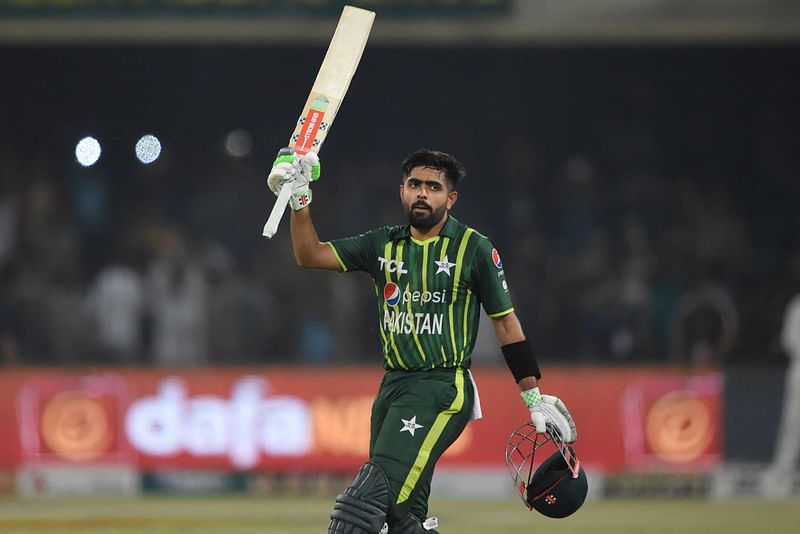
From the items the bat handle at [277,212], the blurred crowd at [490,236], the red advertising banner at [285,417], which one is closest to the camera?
the bat handle at [277,212]

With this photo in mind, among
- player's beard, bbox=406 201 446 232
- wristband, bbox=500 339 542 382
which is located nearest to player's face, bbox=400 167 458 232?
player's beard, bbox=406 201 446 232

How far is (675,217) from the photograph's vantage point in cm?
1568

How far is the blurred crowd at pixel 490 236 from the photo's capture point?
1402cm

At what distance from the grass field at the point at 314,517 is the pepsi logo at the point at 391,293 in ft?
13.3

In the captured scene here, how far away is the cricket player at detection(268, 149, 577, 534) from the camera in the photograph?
6.32 meters

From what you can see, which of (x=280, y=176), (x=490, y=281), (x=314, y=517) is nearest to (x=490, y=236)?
(x=314, y=517)

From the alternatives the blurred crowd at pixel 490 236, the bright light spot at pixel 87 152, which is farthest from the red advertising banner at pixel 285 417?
the bright light spot at pixel 87 152

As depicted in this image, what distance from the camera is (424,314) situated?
21.1 ft

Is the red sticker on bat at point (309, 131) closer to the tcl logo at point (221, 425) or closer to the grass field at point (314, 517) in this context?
the grass field at point (314, 517)

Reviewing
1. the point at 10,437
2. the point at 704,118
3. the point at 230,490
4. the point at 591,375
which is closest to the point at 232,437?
the point at 230,490

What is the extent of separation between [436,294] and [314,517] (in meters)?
5.30

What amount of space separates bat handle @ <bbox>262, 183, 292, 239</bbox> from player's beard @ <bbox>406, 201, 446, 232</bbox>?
1.69 feet

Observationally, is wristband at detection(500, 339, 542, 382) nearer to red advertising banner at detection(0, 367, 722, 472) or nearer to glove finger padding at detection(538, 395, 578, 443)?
glove finger padding at detection(538, 395, 578, 443)

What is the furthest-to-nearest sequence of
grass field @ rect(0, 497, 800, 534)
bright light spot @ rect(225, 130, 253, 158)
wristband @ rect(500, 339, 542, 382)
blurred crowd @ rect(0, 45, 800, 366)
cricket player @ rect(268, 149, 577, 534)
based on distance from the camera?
bright light spot @ rect(225, 130, 253, 158)
blurred crowd @ rect(0, 45, 800, 366)
grass field @ rect(0, 497, 800, 534)
wristband @ rect(500, 339, 542, 382)
cricket player @ rect(268, 149, 577, 534)
